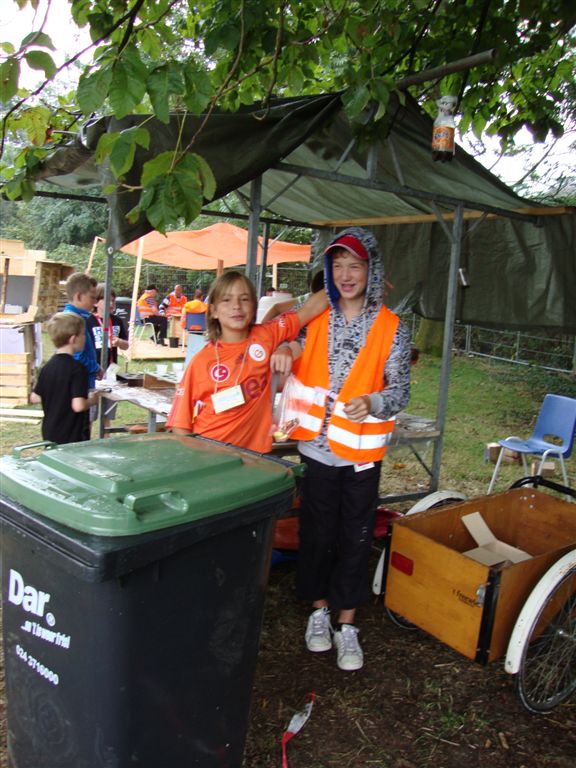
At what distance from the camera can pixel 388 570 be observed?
2799 mm

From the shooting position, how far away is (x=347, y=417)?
8.04ft

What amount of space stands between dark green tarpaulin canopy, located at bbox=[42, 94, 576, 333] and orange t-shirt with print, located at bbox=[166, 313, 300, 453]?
0.67 m

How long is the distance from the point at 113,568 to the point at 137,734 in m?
0.49

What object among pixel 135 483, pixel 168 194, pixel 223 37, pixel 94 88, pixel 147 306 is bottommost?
pixel 135 483

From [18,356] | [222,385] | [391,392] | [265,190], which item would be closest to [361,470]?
[391,392]

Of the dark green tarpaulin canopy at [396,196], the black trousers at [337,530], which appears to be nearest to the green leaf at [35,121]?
the dark green tarpaulin canopy at [396,196]

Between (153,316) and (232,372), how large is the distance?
12796 millimetres

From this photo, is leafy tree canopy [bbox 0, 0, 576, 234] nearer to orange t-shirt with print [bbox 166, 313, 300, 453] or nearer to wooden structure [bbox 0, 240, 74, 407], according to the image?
orange t-shirt with print [bbox 166, 313, 300, 453]

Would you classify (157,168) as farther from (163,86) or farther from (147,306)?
(147,306)

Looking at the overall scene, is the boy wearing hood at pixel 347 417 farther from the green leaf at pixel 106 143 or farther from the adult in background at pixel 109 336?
the adult in background at pixel 109 336

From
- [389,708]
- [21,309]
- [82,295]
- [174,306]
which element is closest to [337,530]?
[389,708]

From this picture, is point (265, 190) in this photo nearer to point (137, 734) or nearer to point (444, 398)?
point (444, 398)

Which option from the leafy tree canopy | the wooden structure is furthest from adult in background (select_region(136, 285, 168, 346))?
the leafy tree canopy

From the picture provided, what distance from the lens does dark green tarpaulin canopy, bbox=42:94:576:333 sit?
2.83 metres
